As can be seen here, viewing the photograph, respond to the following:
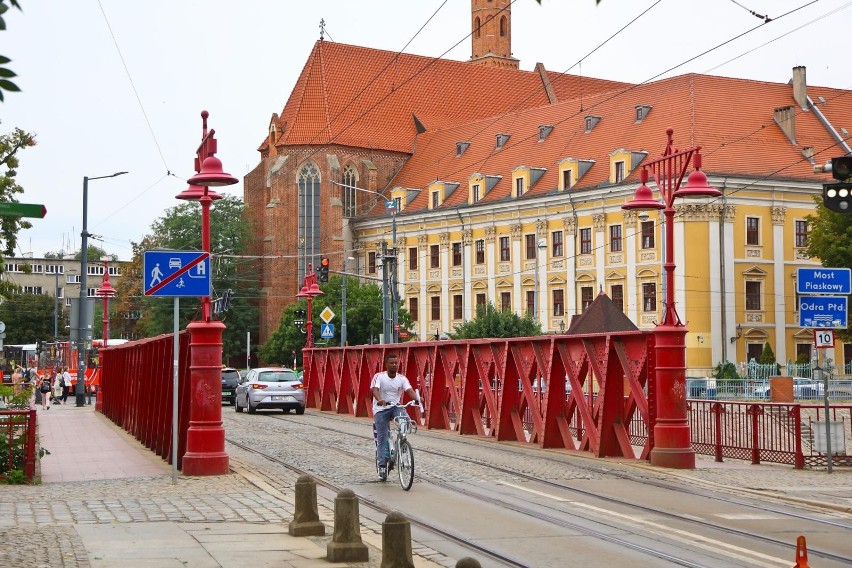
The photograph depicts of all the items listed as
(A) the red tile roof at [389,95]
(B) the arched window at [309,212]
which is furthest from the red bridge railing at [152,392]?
(A) the red tile roof at [389,95]

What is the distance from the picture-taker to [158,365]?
22.1 meters

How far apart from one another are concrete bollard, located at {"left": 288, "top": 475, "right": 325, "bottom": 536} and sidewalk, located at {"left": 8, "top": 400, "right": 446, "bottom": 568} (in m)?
0.11

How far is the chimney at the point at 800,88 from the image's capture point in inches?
2842

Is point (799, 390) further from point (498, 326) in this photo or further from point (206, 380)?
point (206, 380)

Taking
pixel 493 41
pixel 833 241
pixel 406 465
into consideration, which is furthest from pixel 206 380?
pixel 493 41

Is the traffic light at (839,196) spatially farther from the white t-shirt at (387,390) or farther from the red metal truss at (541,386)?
the white t-shirt at (387,390)

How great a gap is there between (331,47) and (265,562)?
87.1 metres

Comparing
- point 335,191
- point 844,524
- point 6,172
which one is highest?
point 335,191

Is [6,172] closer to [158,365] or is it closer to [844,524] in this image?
[158,365]

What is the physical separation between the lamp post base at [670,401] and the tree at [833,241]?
3944 cm

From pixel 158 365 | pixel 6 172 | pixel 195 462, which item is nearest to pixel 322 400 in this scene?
pixel 6 172

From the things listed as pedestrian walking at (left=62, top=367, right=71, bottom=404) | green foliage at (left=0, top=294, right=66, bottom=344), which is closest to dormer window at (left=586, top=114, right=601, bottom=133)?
pedestrian walking at (left=62, top=367, right=71, bottom=404)

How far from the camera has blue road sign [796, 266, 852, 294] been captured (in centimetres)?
2006

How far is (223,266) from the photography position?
317 feet
